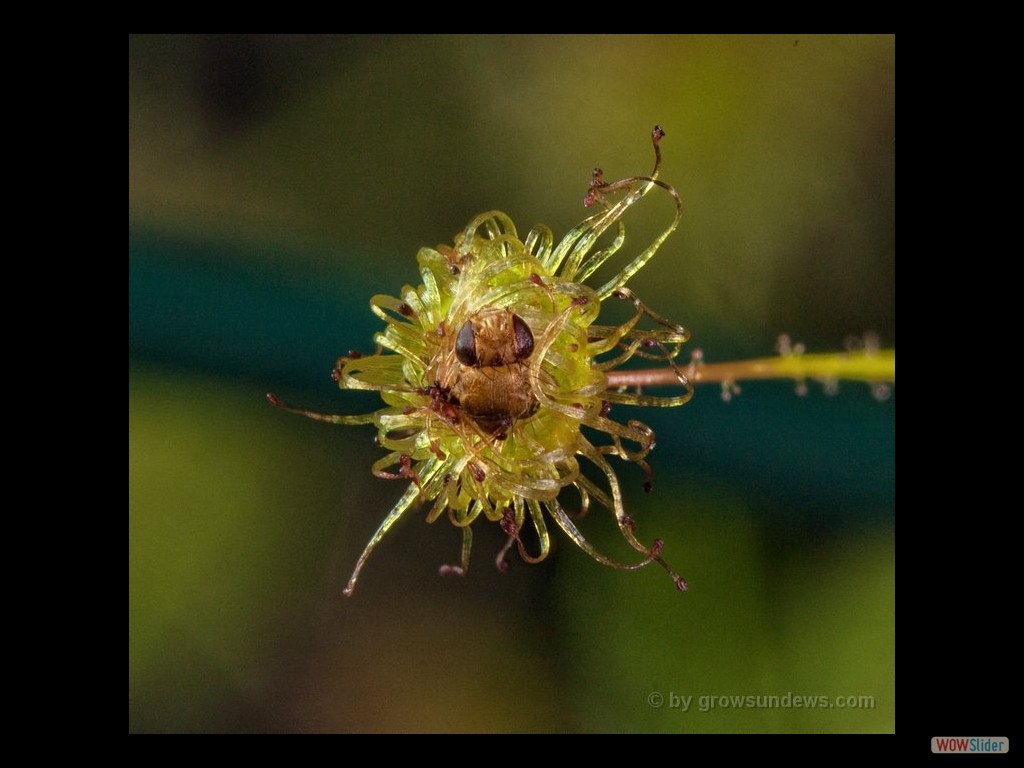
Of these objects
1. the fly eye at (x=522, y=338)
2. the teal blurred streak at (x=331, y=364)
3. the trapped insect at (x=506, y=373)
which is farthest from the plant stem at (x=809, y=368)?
the fly eye at (x=522, y=338)

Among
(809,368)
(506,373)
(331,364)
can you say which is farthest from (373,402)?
(809,368)

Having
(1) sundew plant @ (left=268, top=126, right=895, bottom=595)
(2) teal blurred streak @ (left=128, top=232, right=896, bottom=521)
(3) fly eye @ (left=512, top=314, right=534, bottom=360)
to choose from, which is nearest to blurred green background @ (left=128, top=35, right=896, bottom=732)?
(2) teal blurred streak @ (left=128, top=232, right=896, bottom=521)

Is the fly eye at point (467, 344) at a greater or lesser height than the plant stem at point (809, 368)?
greater

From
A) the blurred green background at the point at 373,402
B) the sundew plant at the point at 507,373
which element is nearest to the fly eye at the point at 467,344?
the sundew plant at the point at 507,373

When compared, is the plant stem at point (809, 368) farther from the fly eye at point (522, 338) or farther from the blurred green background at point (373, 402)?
the fly eye at point (522, 338)

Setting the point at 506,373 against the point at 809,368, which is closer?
the point at 506,373

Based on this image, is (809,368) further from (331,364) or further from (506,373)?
(331,364)

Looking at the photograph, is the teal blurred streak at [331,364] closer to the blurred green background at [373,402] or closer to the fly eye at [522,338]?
the blurred green background at [373,402]

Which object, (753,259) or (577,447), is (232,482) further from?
(753,259)

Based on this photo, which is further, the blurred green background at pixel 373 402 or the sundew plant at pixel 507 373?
the blurred green background at pixel 373 402

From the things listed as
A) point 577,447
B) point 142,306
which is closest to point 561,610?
point 577,447
